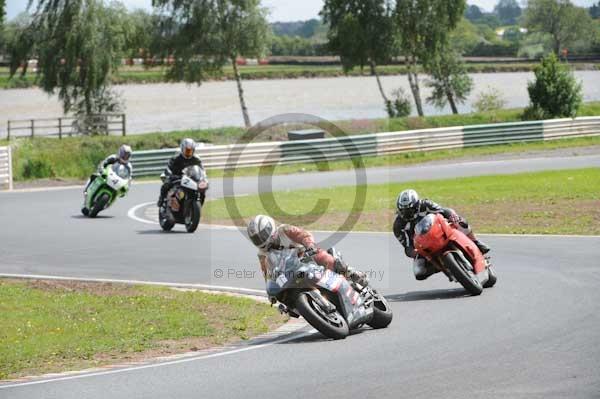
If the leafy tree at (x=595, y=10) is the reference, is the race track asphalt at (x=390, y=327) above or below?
below

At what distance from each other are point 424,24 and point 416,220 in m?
45.0

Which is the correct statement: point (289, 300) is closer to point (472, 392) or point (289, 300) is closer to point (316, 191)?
point (472, 392)

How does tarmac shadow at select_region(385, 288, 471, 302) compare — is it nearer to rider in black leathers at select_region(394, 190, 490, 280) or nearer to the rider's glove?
rider in black leathers at select_region(394, 190, 490, 280)

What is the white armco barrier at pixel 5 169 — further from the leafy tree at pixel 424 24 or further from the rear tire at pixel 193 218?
the leafy tree at pixel 424 24

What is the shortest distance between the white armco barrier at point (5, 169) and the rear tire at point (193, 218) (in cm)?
1122

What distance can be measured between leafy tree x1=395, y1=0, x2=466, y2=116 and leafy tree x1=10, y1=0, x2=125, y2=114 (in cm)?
1453

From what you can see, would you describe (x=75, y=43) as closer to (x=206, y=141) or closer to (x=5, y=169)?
(x=206, y=141)

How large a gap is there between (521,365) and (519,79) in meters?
98.5

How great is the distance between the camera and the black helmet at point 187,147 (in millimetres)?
21812

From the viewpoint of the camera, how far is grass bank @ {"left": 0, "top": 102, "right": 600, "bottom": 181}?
35125mm

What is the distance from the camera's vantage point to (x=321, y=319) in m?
11.4

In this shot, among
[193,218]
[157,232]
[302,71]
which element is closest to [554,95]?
[193,218]

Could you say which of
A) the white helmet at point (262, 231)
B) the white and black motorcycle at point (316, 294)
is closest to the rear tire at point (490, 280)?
the white and black motorcycle at point (316, 294)

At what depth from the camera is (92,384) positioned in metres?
9.77
